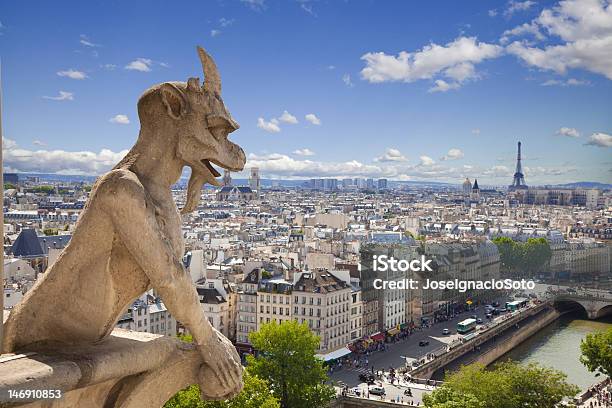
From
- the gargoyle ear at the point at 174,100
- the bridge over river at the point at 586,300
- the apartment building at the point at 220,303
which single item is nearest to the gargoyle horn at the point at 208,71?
the gargoyle ear at the point at 174,100

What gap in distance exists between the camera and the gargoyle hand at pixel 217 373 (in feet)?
12.5

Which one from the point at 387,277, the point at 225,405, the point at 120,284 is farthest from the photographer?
the point at 387,277

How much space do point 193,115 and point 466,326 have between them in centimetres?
3862

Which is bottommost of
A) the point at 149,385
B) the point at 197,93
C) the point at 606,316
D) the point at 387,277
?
the point at 606,316

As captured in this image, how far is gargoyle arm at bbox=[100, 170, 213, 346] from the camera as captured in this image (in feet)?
11.0

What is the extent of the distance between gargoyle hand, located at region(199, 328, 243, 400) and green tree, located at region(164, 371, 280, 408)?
35.9 feet

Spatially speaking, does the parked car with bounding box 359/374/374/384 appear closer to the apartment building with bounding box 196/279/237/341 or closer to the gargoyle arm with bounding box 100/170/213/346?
the apartment building with bounding box 196/279/237/341

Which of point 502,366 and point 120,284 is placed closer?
point 120,284

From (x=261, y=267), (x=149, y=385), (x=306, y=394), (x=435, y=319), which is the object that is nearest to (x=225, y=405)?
(x=306, y=394)

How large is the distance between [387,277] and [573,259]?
25.2m

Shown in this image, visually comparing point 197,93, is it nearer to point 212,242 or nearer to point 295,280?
point 295,280

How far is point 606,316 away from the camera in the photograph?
5100 centimetres

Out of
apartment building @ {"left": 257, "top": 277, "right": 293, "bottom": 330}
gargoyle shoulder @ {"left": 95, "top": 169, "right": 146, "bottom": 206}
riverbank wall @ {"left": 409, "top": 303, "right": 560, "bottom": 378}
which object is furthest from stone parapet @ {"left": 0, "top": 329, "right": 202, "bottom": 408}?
apartment building @ {"left": 257, "top": 277, "right": 293, "bottom": 330}

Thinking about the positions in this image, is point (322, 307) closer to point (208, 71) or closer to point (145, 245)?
point (208, 71)
